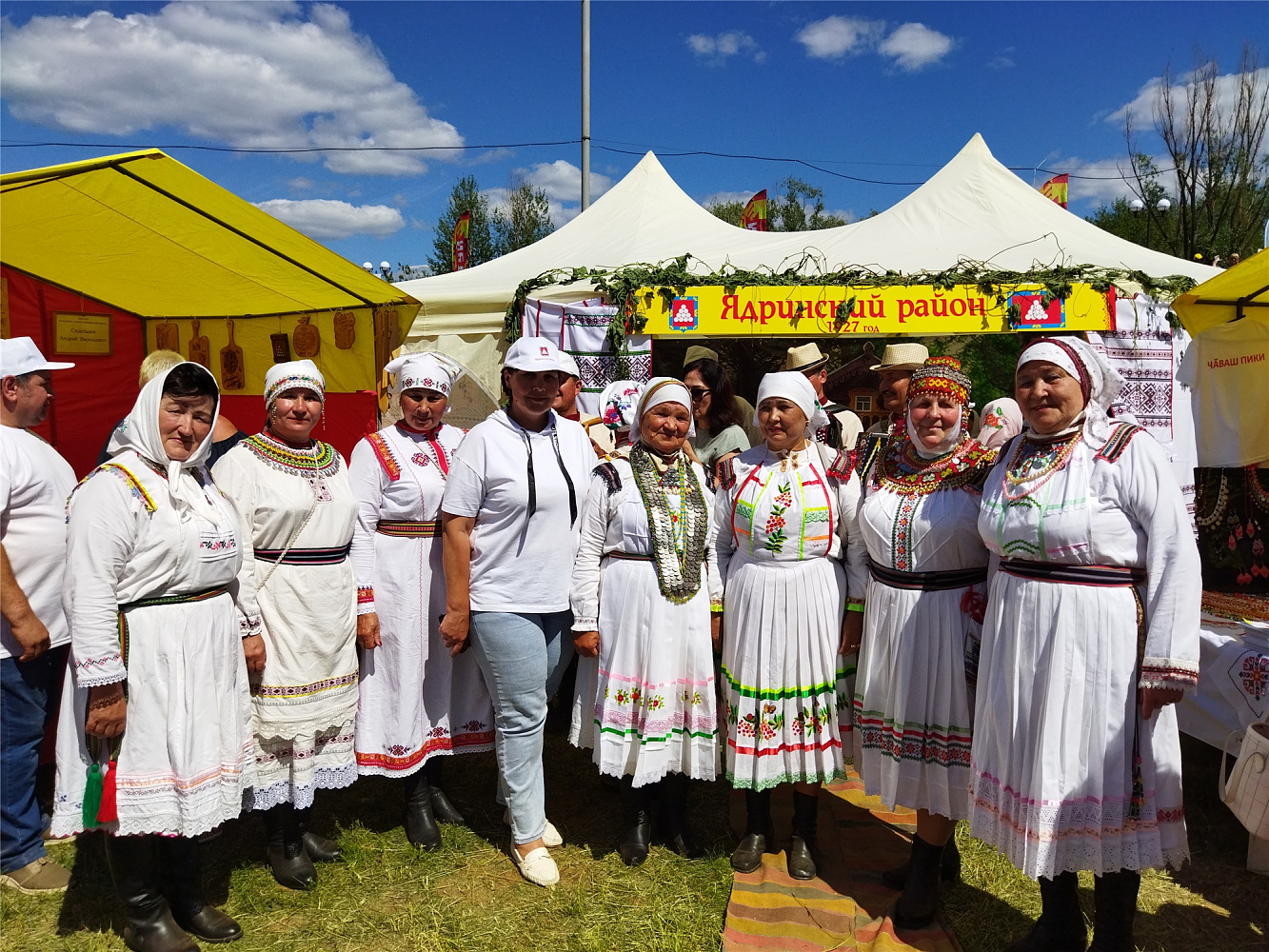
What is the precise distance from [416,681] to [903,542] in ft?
6.78

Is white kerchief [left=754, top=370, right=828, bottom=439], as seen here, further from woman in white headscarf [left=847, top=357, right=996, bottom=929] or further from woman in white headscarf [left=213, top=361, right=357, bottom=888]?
woman in white headscarf [left=213, top=361, right=357, bottom=888]

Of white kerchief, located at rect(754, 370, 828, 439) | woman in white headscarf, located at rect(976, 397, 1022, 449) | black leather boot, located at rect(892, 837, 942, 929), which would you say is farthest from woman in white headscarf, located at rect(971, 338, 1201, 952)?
woman in white headscarf, located at rect(976, 397, 1022, 449)

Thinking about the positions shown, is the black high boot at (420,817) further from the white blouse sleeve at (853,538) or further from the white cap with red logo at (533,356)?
the white blouse sleeve at (853,538)

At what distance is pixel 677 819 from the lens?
335 cm

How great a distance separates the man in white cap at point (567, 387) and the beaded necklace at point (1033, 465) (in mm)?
1559

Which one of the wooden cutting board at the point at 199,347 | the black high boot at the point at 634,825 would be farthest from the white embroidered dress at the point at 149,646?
the wooden cutting board at the point at 199,347

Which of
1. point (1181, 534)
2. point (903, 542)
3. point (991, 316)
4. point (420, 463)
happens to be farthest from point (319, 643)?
point (991, 316)

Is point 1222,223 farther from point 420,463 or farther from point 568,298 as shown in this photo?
point 420,463

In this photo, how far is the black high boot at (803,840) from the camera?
310 cm

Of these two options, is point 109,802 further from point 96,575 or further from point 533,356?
point 533,356

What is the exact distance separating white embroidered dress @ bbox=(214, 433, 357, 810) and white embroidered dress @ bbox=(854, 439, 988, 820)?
2.03 meters

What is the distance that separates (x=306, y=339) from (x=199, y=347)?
131 centimetres

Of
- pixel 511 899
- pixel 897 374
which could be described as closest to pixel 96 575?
pixel 511 899

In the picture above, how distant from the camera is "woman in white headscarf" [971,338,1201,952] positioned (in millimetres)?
2266
